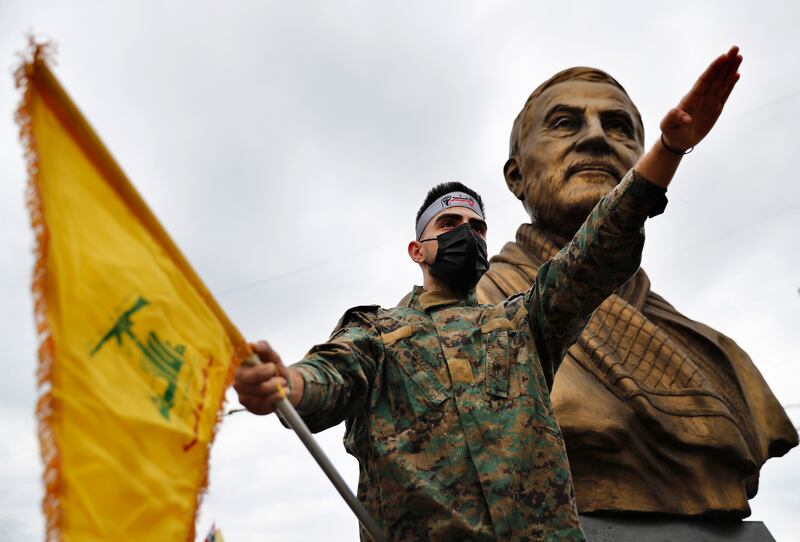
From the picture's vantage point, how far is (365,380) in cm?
251

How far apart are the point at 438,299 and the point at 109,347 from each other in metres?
1.29

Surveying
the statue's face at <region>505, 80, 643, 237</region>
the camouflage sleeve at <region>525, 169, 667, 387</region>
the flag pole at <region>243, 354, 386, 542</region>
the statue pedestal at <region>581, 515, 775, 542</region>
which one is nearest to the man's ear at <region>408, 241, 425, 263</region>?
the camouflage sleeve at <region>525, 169, 667, 387</region>

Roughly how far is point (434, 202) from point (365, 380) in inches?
32.5

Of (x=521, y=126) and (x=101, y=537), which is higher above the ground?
(x=521, y=126)

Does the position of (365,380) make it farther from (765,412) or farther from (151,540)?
(765,412)

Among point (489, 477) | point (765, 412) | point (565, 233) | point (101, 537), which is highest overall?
point (565, 233)

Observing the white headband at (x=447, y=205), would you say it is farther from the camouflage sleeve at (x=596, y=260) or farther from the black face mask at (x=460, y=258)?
the camouflage sleeve at (x=596, y=260)

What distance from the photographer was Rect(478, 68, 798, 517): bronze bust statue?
156 inches

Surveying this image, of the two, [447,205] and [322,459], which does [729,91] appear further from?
[322,459]

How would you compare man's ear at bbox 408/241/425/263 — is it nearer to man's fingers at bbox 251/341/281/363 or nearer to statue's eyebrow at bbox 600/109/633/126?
man's fingers at bbox 251/341/281/363

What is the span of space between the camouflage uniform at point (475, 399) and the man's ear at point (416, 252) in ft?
1.05

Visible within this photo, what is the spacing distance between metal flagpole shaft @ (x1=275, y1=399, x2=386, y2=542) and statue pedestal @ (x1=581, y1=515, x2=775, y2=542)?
5.43ft

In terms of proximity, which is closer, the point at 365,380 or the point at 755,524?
the point at 365,380

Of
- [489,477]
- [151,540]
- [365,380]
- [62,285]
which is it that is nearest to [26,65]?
[62,285]
